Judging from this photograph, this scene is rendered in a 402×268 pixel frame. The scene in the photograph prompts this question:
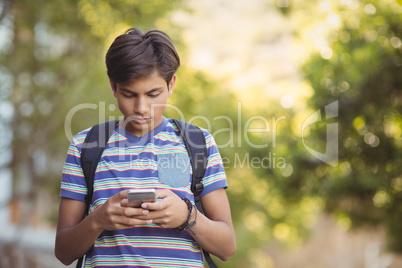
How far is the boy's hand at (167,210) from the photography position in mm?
1305

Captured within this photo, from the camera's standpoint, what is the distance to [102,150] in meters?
1.49

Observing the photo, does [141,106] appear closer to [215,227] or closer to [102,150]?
[102,150]

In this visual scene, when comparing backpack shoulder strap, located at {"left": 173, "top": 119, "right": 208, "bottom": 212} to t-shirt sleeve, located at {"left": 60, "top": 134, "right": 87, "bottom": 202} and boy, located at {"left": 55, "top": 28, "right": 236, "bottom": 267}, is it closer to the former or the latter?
boy, located at {"left": 55, "top": 28, "right": 236, "bottom": 267}

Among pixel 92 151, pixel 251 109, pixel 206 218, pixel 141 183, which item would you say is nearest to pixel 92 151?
pixel 92 151

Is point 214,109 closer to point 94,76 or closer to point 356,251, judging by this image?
point 94,76

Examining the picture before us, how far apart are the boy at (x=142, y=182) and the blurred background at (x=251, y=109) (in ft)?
5.11

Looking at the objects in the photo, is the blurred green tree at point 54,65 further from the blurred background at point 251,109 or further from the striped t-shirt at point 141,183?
the striped t-shirt at point 141,183

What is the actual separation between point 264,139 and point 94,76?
2.24 m

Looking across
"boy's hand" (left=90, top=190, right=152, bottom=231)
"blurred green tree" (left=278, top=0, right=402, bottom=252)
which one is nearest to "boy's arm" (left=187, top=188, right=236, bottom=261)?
"boy's hand" (left=90, top=190, right=152, bottom=231)

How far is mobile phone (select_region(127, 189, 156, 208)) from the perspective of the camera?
127 cm

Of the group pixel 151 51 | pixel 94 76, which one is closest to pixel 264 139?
pixel 94 76

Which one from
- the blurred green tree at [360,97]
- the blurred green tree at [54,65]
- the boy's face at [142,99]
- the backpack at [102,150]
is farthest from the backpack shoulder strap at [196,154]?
the blurred green tree at [54,65]

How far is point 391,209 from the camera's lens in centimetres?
534

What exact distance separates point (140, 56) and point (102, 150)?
11.5 inches
